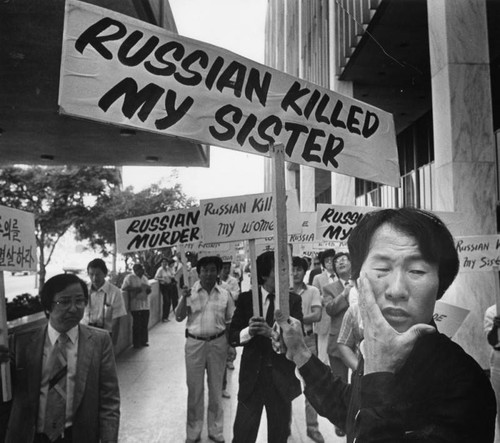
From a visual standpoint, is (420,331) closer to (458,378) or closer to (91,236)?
(458,378)

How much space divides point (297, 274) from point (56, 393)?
3.85 m

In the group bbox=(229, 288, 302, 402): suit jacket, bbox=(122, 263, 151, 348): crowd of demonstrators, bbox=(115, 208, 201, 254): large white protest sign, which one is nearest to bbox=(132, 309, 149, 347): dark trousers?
bbox=(122, 263, 151, 348): crowd of demonstrators

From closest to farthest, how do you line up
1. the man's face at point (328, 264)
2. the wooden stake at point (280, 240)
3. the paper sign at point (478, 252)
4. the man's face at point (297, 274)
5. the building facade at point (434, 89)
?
the wooden stake at point (280, 240) < the paper sign at point (478, 252) < the man's face at point (297, 274) < the building facade at point (434, 89) < the man's face at point (328, 264)

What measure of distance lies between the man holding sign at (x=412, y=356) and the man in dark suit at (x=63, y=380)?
6.03 ft

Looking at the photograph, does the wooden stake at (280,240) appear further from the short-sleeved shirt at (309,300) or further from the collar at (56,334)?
the short-sleeved shirt at (309,300)

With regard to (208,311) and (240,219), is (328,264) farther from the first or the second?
(240,219)

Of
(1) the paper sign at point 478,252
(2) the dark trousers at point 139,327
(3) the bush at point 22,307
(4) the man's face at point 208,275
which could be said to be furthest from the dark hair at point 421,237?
(2) the dark trousers at point 139,327

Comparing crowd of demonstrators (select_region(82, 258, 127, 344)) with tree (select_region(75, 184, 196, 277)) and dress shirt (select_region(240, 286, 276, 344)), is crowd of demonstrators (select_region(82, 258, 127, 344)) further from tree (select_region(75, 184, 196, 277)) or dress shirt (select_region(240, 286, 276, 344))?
tree (select_region(75, 184, 196, 277))

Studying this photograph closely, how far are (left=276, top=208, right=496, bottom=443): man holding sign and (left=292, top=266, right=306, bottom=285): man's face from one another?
4.55 metres

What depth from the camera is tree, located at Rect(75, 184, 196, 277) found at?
21141 mm

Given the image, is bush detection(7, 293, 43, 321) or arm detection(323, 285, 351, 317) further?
bush detection(7, 293, 43, 321)

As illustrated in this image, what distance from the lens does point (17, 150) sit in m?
11.2

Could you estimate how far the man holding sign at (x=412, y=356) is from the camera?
53.3 inches

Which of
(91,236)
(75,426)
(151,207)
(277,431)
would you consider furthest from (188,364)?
(151,207)
